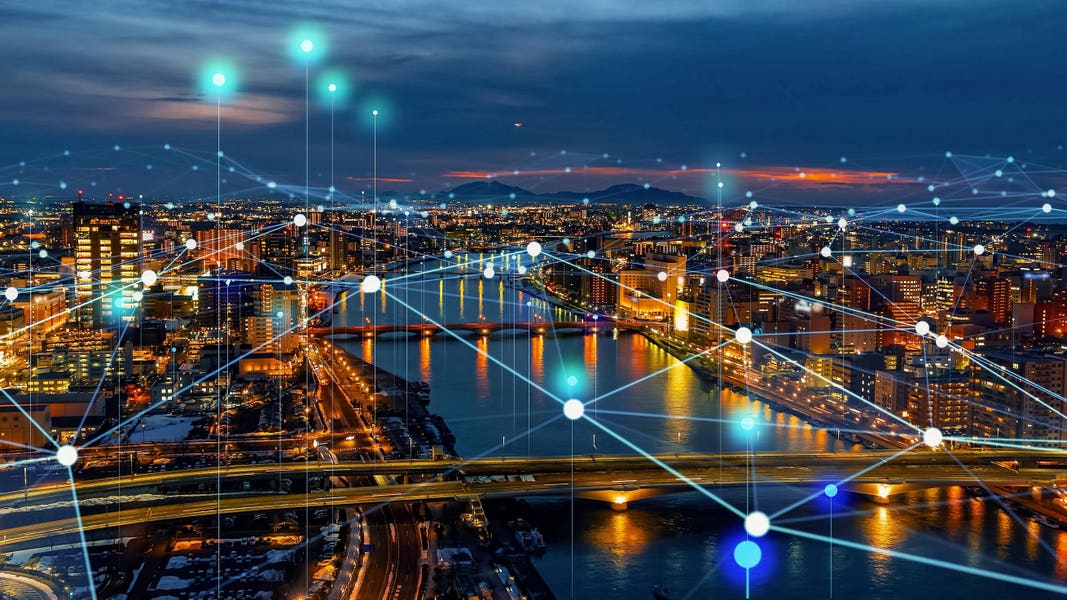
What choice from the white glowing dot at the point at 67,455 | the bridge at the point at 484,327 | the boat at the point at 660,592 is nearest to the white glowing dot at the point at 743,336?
the bridge at the point at 484,327

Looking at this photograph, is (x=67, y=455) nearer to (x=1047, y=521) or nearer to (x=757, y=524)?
(x=757, y=524)

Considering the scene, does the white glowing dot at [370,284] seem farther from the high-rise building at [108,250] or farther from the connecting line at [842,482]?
the connecting line at [842,482]

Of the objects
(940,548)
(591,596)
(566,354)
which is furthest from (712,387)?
(591,596)

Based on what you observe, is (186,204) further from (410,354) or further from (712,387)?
(712,387)

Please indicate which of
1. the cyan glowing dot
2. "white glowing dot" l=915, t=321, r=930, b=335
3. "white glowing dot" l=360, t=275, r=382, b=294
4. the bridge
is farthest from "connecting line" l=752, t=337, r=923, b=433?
"white glowing dot" l=360, t=275, r=382, b=294

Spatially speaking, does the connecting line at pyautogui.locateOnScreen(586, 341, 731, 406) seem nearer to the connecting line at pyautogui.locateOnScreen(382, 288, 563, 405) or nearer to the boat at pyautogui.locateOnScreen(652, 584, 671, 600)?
the connecting line at pyautogui.locateOnScreen(382, 288, 563, 405)

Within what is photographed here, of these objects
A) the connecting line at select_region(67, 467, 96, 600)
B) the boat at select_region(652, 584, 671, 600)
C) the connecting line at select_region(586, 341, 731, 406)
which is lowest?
the boat at select_region(652, 584, 671, 600)
